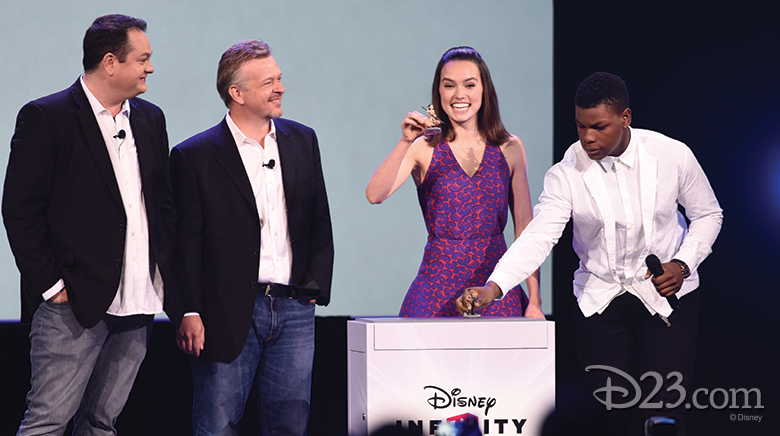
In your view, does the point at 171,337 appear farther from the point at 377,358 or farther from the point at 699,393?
the point at 699,393

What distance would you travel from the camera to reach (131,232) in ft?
8.09

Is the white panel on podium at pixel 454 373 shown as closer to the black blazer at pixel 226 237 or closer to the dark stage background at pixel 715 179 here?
the black blazer at pixel 226 237

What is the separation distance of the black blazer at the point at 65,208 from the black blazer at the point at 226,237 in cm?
12

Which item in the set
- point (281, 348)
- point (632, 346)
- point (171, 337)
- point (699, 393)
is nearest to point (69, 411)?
point (281, 348)

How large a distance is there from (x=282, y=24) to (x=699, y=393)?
9.21ft

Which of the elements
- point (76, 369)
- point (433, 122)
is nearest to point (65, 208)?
point (76, 369)

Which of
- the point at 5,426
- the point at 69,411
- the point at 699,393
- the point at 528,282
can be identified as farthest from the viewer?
the point at 699,393

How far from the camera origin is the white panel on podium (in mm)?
2006

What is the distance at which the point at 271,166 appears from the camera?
2598 mm

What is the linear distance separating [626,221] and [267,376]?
50.5 inches

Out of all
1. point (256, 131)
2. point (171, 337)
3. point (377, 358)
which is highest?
point (256, 131)

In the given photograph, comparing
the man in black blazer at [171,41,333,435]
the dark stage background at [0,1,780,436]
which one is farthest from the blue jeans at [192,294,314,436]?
the dark stage background at [0,1,780,436]

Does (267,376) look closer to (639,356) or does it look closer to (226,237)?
(226,237)

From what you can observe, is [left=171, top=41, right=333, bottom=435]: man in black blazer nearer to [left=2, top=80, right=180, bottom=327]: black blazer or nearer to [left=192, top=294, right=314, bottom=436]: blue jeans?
[left=192, top=294, right=314, bottom=436]: blue jeans
